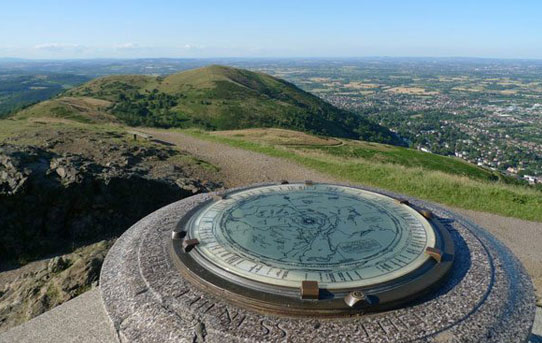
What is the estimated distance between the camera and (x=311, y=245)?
472 cm

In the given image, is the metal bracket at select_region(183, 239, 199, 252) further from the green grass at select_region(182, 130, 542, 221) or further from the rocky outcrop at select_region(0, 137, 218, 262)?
the green grass at select_region(182, 130, 542, 221)

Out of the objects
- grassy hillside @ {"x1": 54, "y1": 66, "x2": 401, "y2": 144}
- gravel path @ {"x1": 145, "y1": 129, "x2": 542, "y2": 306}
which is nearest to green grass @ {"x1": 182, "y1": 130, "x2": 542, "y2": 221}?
gravel path @ {"x1": 145, "y1": 129, "x2": 542, "y2": 306}

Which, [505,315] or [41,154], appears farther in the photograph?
[41,154]

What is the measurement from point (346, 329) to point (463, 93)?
583 ft

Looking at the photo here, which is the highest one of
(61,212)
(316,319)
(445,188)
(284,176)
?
(316,319)

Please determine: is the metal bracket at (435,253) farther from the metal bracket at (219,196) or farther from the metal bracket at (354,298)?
the metal bracket at (219,196)

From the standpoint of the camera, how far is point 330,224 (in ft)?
17.5

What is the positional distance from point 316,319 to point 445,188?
1251 cm

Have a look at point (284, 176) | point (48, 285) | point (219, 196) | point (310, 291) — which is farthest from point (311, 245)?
point (284, 176)

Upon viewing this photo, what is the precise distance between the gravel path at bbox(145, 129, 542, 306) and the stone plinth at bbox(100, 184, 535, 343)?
12.9ft

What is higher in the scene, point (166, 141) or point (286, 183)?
point (286, 183)

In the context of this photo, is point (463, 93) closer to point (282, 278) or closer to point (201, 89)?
point (201, 89)

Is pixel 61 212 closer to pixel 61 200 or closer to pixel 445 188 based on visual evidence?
pixel 61 200

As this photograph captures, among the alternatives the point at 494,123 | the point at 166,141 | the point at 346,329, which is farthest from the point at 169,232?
the point at 494,123
